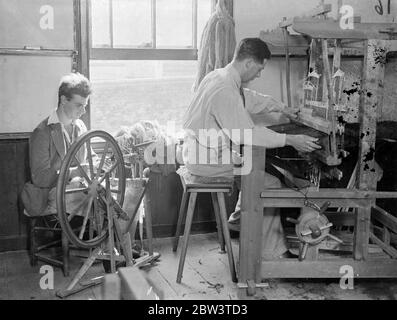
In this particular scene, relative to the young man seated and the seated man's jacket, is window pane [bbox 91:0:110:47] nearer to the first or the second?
the young man seated

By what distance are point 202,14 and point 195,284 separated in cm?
201

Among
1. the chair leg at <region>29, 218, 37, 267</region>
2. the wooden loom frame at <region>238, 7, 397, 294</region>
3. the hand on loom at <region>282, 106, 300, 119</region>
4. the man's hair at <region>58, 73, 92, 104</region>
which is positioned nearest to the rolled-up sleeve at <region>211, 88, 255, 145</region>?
the wooden loom frame at <region>238, 7, 397, 294</region>

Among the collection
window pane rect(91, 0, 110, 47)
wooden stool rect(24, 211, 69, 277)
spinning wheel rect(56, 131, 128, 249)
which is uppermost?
window pane rect(91, 0, 110, 47)

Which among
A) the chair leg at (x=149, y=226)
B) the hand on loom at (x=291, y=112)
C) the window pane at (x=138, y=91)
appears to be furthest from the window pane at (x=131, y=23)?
the chair leg at (x=149, y=226)

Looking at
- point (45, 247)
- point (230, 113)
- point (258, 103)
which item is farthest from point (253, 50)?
point (45, 247)

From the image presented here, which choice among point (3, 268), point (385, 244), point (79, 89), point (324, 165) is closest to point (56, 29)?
point (79, 89)

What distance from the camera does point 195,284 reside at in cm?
341

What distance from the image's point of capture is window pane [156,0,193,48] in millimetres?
3992

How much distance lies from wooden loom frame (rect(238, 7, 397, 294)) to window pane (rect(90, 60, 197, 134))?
4.03 ft

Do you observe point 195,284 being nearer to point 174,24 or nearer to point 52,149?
point 52,149

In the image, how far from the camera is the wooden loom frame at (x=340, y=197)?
9.97ft

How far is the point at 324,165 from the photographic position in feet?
10.8

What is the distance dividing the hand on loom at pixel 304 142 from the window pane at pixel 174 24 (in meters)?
1.36

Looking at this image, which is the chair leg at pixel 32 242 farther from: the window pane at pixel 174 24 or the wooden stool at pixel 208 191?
the window pane at pixel 174 24
